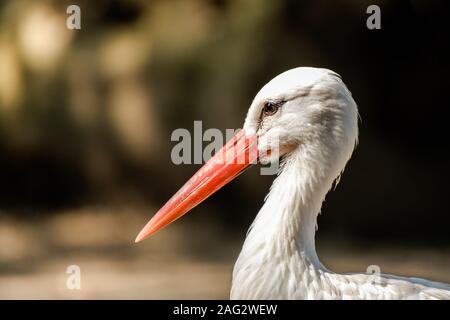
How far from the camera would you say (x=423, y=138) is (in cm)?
711

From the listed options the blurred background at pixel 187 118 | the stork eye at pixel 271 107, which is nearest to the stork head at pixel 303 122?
the stork eye at pixel 271 107

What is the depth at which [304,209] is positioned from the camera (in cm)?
269

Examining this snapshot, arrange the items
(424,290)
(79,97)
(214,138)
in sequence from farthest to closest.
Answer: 1. (79,97)
2. (214,138)
3. (424,290)

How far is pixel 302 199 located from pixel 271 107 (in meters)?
0.33

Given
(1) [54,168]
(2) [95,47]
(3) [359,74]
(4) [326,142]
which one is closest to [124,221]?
(1) [54,168]

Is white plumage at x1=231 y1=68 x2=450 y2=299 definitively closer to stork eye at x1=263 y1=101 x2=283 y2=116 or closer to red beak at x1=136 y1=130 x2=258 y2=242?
stork eye at x1=263 y1=101 x2=283 y2=116

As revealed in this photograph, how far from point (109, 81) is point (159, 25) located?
0.65 meters

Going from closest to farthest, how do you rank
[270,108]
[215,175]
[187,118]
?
[270,108] < [215,175] < [187,118]

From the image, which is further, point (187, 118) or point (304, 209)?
point (187, 118)

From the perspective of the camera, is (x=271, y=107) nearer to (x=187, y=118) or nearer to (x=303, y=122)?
(x=303, y=122)

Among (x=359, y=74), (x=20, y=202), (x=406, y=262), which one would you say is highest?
(x=359, y=74)

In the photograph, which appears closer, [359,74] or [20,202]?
[359,74]

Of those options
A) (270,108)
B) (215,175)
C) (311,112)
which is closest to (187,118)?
(215,175)

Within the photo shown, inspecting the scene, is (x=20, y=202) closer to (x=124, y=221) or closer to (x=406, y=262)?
(x=124, y=221)
